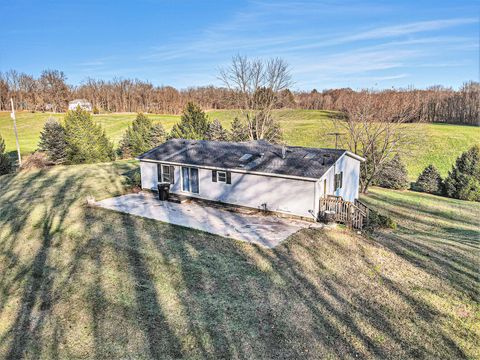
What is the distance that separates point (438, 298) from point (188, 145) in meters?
15.0

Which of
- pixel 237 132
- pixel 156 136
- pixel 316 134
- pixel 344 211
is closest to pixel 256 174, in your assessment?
pixel 344 211

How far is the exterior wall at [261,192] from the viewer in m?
→ 14.0

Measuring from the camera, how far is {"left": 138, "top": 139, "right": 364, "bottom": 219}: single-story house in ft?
46.6

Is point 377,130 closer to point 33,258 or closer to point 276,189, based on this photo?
point 276,189

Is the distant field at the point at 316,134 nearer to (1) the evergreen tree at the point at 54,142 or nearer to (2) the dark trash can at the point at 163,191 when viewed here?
(1) the evergreen tree at the point at 54,142

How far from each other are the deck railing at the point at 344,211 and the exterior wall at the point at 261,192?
1.93ft

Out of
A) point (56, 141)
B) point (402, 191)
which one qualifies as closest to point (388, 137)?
point (402, 191)

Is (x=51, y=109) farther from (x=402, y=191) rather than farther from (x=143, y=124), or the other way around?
(x=402, y=191)

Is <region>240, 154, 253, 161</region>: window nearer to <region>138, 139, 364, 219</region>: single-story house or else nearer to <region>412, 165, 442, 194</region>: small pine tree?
<region>138, 139, 364, 219</region>: single-story house

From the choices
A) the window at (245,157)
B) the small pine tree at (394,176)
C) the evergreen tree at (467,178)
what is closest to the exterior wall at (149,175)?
the window at (245,157)

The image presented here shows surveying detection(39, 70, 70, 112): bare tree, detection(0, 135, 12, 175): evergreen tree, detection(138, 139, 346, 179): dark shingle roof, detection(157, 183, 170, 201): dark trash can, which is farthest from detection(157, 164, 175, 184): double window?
detection(39, 70, 70, 112): bare tree

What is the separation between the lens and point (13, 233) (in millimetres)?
13312

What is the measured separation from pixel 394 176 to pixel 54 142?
30.2 meters

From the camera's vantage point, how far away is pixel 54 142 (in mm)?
29578
